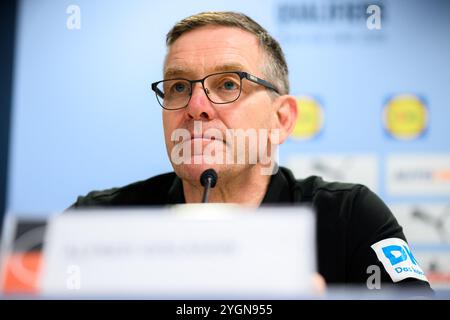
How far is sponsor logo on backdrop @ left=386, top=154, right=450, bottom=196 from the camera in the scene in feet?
3.28

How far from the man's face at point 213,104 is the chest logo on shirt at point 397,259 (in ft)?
0.87

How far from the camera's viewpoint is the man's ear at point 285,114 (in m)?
1.02

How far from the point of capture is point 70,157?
1007mm

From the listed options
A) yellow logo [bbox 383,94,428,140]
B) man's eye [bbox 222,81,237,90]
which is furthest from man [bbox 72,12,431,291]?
yellow logo [bbox 383,94,428,140]

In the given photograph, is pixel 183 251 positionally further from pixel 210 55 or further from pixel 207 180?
pixel 210 55

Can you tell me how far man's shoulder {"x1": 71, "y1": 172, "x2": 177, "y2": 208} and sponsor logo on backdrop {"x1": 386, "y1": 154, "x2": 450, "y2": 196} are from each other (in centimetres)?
39

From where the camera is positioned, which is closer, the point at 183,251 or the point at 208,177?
the point at 183,251

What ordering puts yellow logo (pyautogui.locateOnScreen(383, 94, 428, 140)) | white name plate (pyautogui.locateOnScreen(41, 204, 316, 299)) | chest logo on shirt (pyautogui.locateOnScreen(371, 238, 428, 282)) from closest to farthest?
white name plate (pyautogui.locateOnScreen(41, 204, 316, 299))
chest logo on shirt (pyautogui.locateOnScreen(371, 238, 428, 282))
yellow logo (pyautogui.locateOnScreen(383, 94, 428, 140))

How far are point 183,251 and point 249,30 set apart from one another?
1.49ft

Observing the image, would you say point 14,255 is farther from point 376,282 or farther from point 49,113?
point 376,282

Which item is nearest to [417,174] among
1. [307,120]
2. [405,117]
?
[405,117]

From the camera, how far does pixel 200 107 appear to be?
3.14 ft

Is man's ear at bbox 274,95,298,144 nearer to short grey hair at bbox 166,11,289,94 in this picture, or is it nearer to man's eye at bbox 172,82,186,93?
short grey hair at bbox 166,11,289,94

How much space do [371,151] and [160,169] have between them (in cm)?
38
